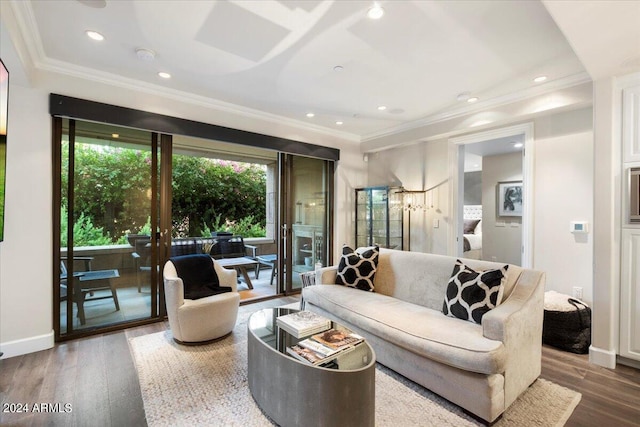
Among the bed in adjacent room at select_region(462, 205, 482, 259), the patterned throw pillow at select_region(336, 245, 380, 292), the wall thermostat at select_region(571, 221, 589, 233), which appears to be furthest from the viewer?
the bed in adjacent room at select_region(462, 205, 482, 259)

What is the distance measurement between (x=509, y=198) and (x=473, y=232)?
158 centimetres

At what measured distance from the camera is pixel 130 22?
212 centimetres

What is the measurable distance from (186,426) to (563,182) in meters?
4.04

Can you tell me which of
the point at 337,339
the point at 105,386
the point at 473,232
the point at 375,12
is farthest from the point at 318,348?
the point at 473,232

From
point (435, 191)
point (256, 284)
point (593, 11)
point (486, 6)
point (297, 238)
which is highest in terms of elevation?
point (486, 6)

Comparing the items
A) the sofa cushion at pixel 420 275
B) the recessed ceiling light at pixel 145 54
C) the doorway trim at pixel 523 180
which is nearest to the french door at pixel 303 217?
the sofa cushion at pixel 420 275

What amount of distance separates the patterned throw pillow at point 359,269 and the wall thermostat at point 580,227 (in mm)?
2037

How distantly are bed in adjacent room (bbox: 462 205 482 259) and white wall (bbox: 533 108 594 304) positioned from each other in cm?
281

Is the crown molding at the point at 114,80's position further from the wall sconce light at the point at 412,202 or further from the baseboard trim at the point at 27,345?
the baseboard trim at the point at 27,345

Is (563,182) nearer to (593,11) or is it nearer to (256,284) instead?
(593,11)

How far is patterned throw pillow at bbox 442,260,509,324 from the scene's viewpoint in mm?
2094

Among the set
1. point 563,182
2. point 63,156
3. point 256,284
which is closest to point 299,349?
point 63,156

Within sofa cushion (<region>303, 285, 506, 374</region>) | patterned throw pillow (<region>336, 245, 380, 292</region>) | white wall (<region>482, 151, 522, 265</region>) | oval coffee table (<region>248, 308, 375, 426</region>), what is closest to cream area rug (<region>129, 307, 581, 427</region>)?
oval coffee table (<region>248, 308, 375, 426</region>)

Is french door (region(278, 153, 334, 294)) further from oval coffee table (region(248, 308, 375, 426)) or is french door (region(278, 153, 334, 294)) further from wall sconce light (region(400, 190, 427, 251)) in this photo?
oval coffee table (region(248, 308, 375, 426))
